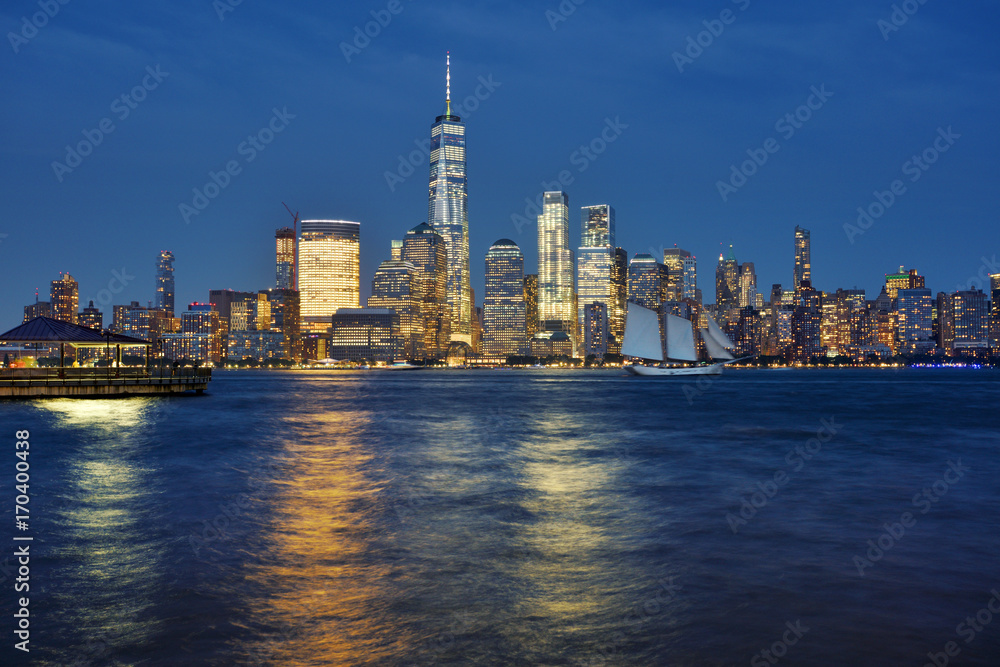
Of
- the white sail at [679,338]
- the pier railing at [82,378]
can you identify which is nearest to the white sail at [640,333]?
the white sail at [679,338]

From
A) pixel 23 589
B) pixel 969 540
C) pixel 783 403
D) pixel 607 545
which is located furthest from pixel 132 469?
pixel 783 403

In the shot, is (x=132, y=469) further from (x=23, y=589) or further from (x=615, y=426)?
(x=615, y=426)

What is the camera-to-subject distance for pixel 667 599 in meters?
12.7

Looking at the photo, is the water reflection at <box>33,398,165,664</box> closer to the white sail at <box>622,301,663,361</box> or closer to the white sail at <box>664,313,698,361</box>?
the white sail at <box>622,301,663,361</box>

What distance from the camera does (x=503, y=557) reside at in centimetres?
1575

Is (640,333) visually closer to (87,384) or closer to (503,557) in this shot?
(87,384)

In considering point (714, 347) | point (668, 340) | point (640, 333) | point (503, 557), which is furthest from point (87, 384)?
point (714, 347)

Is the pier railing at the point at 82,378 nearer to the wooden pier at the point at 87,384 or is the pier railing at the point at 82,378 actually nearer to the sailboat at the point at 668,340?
the wooden pier at the point at 87,384

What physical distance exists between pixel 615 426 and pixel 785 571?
4096 cm

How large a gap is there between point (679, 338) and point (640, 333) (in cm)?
2129

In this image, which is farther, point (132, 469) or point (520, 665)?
point (132, 469)

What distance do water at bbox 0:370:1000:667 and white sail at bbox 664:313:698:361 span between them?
13851 centimetres

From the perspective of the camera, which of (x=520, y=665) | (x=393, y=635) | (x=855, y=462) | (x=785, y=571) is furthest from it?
(x=855, y=462)

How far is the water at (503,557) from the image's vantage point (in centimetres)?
Result: 1070
